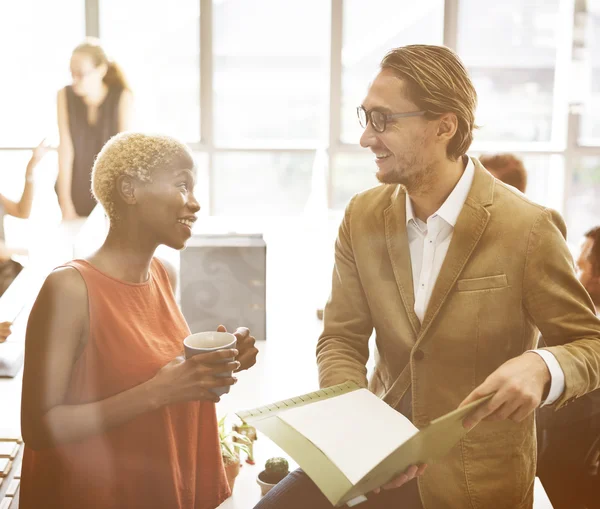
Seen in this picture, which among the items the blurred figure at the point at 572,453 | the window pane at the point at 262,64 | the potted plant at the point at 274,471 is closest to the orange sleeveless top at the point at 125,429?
the potted plant at the point at 274,471

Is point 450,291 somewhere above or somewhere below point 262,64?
below

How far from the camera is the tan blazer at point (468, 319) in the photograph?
1.26 meters

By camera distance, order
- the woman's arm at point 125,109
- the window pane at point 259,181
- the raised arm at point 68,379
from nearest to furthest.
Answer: the raised arm at point 68,379
the woman's arm at point 125,109
the window pane at point 259,181

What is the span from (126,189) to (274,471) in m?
0.71

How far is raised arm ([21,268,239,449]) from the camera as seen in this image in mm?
935

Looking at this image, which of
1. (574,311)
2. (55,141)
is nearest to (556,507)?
(574,311)

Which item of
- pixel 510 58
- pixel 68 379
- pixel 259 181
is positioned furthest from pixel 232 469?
pixel 510 58

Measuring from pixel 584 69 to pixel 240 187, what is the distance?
7.54 feet

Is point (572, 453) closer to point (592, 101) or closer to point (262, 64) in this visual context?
point (592, 101)

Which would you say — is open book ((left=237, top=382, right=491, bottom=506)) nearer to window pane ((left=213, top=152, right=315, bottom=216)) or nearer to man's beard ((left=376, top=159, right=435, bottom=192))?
man's beard ((left=376, top=159, right=435, bottom=192))

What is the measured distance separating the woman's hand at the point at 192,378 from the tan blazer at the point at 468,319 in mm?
417

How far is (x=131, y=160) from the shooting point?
38.0 inches

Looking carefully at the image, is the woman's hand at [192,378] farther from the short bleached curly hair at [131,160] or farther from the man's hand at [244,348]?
the short bleached curly hair at [131,160]

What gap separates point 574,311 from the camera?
126 cm
